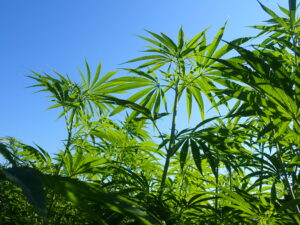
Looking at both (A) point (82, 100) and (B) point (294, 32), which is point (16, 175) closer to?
(B) point (294, 32)

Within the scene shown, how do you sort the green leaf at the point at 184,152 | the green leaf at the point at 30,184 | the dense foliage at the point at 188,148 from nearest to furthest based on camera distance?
the green leaf at the point at 30,184 → the dense foliage at the point at 188,148 → the green leaf at the point at 184,152

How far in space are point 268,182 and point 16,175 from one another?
242cm

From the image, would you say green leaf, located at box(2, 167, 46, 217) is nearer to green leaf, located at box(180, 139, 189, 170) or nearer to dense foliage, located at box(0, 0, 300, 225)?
dense foliage, located at box(0, 0, 300, 225)

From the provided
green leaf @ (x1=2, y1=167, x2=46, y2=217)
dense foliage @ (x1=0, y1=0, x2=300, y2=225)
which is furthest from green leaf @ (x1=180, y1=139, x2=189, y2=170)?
green leaf @ (x1=2, y1=167, x2=46, y2=217)

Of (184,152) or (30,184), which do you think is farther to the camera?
(184,152)

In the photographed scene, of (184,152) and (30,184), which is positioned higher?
(184,152)

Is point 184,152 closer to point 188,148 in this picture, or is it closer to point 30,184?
point 188,148

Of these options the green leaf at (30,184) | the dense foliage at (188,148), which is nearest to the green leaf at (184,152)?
the dense foliage at (188,148)

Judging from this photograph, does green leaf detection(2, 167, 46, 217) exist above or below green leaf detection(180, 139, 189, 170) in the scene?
below

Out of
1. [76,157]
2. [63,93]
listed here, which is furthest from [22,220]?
[63,93]

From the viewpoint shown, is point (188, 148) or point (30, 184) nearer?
point (30, 184)

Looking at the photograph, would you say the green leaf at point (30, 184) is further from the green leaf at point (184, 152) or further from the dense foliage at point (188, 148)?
the green leaf at point (184, 152)

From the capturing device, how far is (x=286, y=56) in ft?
6.42

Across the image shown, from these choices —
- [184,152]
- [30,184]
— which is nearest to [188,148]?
[184,152]
